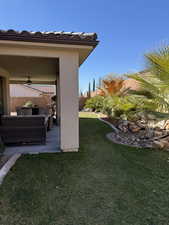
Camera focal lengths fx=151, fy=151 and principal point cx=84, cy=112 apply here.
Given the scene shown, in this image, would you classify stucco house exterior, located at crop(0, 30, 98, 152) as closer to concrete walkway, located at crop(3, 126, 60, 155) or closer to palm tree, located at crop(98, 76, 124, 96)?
concrete walkway, located at crop(3, 126, 60, 155)

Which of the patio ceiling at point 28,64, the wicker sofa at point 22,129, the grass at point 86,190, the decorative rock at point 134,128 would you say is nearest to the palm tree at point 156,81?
the grass at point 86,190

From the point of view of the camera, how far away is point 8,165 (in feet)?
12.4

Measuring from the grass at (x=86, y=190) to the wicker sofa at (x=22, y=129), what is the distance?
118 centimetres

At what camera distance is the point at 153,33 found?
11.7m

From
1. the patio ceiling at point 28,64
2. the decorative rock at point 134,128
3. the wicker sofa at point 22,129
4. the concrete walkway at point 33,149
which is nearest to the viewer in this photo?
the concrete walkway at point 33,149

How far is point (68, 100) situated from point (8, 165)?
2376 millimetres

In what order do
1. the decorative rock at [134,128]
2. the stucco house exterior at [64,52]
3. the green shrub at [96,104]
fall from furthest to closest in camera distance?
1. the green shrub at [96,104]
2. the decorative rock at [134,128]
3. the stucco house exterior at [64,52]

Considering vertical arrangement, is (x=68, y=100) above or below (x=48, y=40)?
below

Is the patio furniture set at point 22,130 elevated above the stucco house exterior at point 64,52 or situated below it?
below

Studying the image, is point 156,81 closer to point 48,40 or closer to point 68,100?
point 68,100

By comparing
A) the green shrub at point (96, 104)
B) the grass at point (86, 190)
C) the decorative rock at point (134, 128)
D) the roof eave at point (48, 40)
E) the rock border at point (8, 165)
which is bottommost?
the grass at point (86, 190)

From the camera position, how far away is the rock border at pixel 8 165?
3.30m

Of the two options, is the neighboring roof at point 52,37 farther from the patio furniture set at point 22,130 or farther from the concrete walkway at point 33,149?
the concrete walkway at point 33,149

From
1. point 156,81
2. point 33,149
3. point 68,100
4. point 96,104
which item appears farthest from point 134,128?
point 96,104
